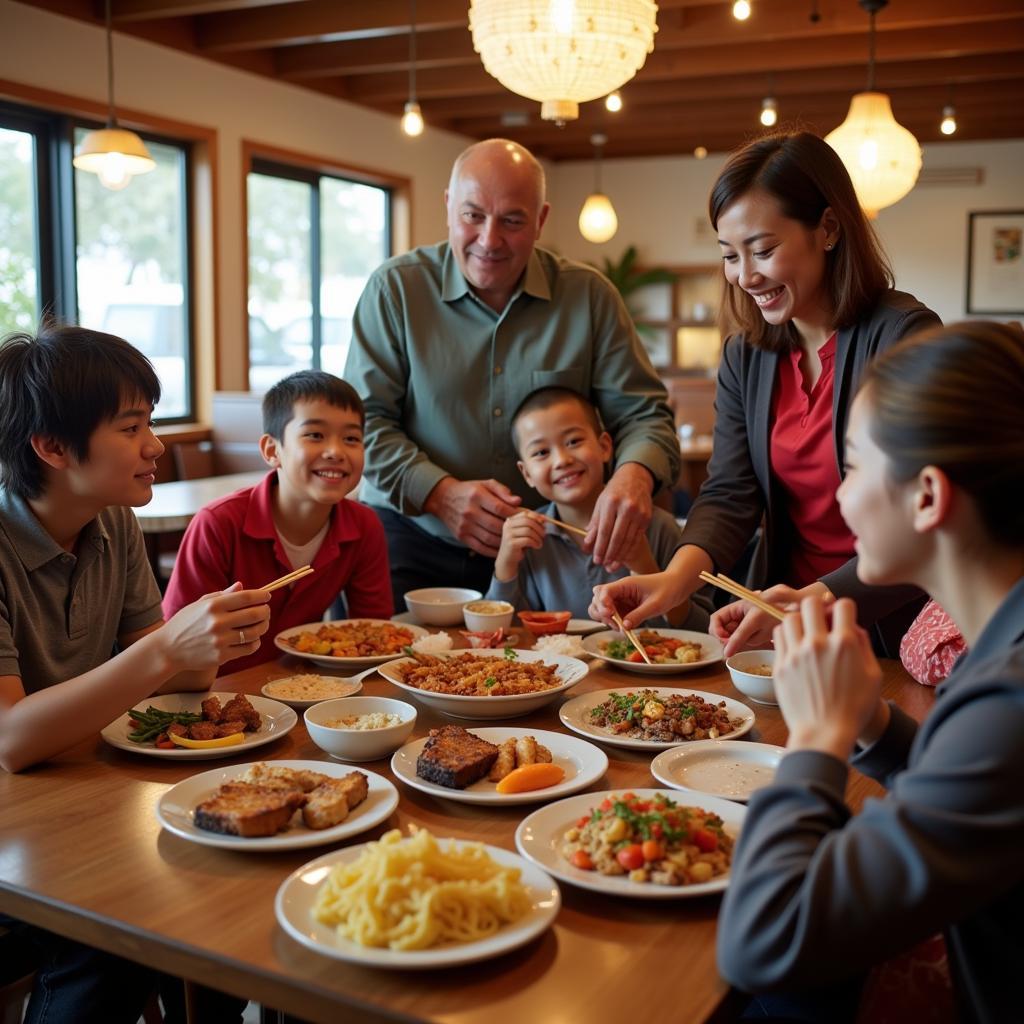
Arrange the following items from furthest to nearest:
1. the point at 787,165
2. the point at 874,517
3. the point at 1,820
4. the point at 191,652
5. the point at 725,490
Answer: the point at 725,490, the point at 787,165, the point at 191,652, the point at 1,820, the point at 874,517

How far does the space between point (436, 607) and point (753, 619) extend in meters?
0.88

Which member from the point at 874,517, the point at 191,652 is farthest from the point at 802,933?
the point at 191,652

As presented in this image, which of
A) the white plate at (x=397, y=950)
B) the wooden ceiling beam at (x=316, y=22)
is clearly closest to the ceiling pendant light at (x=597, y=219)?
the wooden ceiling beam at (x=316, y=22)

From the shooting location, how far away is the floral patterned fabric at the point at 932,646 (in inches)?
72.9

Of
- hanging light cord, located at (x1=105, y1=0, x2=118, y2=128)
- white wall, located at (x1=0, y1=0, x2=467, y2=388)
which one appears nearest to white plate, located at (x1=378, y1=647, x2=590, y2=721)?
hanging light cord, located at (x1=105, y1=0, x2=118, y2=128)

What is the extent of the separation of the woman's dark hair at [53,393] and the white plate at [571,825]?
1.02m

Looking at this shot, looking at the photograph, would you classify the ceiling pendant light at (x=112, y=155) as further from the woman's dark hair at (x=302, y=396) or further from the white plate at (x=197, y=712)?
the white plate at (x=197, y=712)

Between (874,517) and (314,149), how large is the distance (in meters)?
7.75

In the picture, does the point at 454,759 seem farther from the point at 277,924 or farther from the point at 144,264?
the point at 144,264

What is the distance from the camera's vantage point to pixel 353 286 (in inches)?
364

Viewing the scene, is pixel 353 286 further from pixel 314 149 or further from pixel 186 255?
pixel 186 255

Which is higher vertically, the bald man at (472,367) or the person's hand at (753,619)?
the bald man at (472,367)

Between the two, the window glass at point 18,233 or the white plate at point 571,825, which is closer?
the white plate at point 571,825

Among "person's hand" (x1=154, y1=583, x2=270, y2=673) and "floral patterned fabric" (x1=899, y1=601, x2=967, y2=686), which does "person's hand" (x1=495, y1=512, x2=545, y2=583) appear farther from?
"person's hand" (x1=154, y1=583, x2=270, y2=673)
